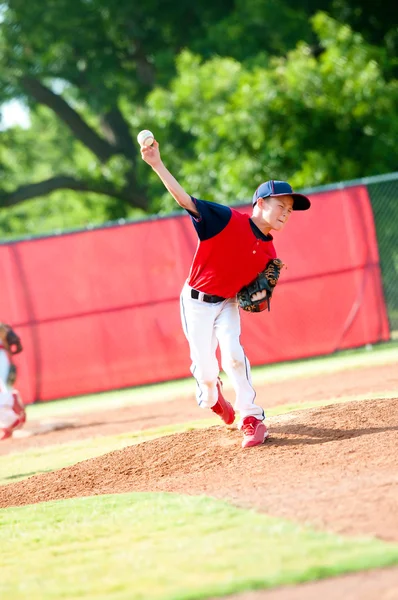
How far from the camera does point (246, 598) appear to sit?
361cm

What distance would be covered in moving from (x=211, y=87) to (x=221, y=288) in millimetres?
12366

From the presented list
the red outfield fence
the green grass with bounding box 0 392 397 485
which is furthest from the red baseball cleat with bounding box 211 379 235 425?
the red outfield fence

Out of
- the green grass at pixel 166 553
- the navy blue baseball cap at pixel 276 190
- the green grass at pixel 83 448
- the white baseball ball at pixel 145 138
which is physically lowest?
the green grass at pixel 83 448

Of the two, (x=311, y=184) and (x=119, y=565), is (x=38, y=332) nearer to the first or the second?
(x=311, y=184)

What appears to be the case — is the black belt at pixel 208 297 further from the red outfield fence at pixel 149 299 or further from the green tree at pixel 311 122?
the green tree at pixel 311 122

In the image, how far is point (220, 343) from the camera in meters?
7.00

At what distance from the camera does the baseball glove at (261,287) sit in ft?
22.4

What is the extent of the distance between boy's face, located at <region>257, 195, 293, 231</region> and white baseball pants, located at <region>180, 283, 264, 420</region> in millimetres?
615

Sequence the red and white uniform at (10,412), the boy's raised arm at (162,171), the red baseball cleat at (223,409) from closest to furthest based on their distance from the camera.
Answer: the boy's raised arm at (162,171) → the red baseball cleat at (223,409) → the red and white uniform at (10,412)

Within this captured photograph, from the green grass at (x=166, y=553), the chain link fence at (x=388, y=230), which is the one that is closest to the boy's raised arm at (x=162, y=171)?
the green grass at (x=166, y=553)

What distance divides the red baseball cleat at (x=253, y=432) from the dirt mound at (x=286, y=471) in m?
0.07

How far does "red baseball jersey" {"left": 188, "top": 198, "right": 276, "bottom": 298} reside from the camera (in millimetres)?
6715

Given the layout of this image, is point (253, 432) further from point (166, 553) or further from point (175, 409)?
point (175, 409)

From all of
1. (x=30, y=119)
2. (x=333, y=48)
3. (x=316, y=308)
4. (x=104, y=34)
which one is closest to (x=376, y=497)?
(x=316, y=308)
